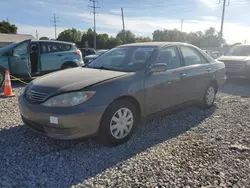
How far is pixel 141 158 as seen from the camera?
3.02 meters

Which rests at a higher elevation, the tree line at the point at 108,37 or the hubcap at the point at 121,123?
the tree line at the point at 108,37

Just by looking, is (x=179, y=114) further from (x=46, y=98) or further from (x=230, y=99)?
(x=46, y=98)

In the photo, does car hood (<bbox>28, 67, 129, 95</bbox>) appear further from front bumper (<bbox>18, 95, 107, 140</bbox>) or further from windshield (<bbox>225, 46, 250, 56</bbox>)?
windshield (<bbox>225, 46, 250, 56</bbox>)

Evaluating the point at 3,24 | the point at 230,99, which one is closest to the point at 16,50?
the point at 230,99

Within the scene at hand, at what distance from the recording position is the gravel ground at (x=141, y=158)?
2541 millimetres

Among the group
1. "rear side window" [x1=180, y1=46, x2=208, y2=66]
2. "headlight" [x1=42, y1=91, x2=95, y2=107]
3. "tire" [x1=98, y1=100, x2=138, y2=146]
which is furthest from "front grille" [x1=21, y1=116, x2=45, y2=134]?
"rear side window" [x1=180, y1=46, x2=208, y2=66]

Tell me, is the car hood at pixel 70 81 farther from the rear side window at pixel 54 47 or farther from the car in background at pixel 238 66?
the car in background at pixel 238 66

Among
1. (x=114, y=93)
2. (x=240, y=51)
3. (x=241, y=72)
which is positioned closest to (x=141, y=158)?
(x=114, y=93)

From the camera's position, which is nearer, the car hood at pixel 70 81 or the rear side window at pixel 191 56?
the car hood at pixel 70 81

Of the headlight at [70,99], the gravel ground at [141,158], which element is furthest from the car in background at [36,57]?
the headlight at [70,99]

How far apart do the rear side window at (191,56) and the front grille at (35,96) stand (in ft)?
9.07

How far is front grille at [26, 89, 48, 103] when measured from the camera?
3.10m

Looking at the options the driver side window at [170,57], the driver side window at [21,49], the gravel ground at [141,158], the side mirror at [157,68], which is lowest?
the gravel ground at [141,158]

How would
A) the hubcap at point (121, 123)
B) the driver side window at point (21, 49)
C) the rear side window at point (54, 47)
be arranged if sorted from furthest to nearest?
the rear side window at point (54, 47) < the driver side window at point (21, 49) < the hubcap at point (121, 123)
